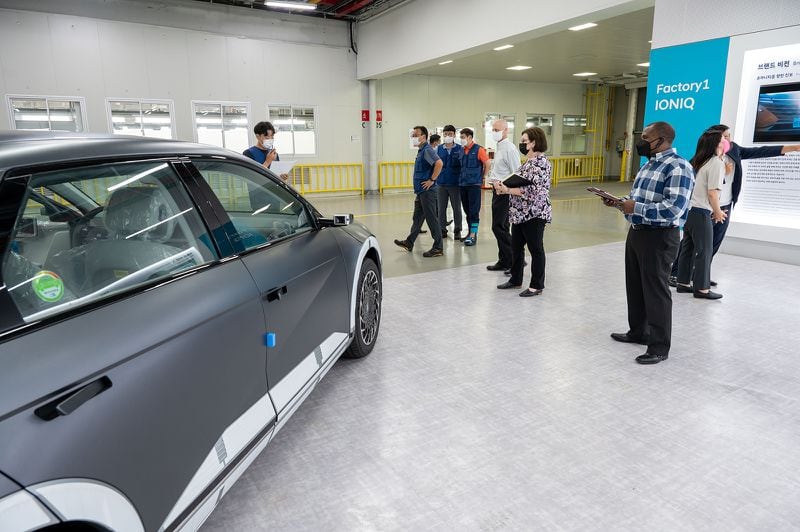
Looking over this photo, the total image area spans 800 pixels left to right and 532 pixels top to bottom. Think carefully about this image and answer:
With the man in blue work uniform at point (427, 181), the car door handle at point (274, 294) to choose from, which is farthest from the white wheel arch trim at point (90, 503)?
the man in blue work uniform at point (427, 181)

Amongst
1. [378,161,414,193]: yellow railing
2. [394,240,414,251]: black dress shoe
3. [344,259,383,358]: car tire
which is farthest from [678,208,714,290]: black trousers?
[378,161,414,193]: yellow railing

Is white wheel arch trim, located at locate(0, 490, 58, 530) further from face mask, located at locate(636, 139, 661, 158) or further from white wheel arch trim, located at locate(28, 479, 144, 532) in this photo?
face mask, located at locate(636, 139, 661, 158)

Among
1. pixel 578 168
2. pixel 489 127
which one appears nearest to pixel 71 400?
pixel 489 127

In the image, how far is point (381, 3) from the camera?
40.0 feet

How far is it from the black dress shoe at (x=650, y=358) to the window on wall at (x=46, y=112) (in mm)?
11637

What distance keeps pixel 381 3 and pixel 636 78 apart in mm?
11072

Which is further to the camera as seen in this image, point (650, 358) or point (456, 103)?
point (456, 103)

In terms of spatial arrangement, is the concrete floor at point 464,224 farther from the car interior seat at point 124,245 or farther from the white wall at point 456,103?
the car interior seat at point 124,245

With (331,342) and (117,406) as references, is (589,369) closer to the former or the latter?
(331,342)

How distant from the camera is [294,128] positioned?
1384cm

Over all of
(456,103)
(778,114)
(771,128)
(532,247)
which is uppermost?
(456,103)

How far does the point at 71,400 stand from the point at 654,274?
3.24 metres

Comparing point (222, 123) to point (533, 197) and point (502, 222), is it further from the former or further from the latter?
point (533, 197)

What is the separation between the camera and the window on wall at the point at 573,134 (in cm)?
1992
